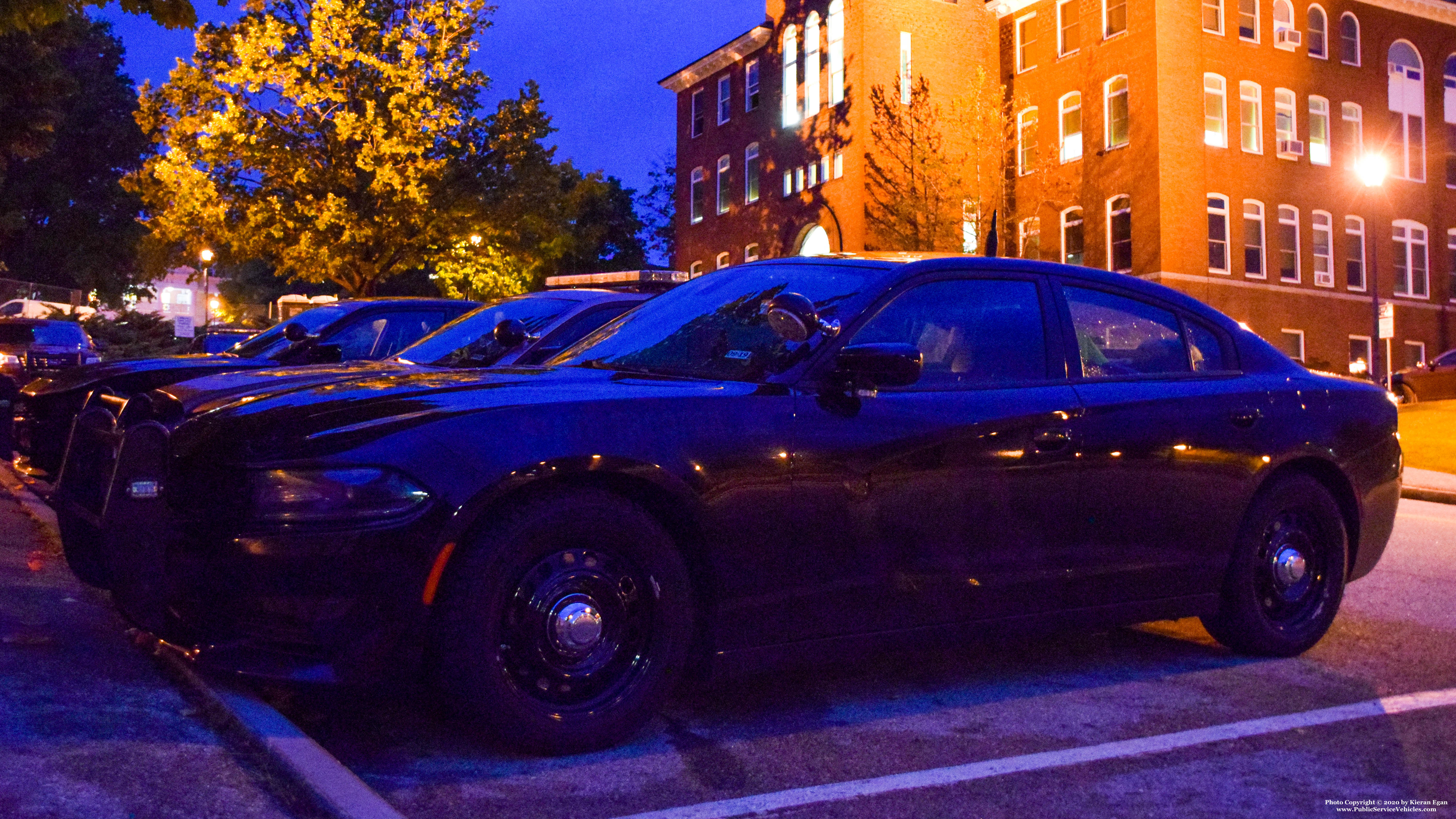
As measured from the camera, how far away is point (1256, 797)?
12.8 ft

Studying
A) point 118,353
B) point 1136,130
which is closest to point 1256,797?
point 118,353

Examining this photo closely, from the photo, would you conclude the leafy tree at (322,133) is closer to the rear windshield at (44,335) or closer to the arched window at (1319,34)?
the rear windshield at (44,335)

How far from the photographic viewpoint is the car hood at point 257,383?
4527 mm

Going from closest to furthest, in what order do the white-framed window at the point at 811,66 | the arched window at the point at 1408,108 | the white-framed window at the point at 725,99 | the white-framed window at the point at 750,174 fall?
the arched window at the point at 1408,108
the white-framed window at the point at 811,66
the white-framed window at the point at 750,174
the white-framed window at the point at 725,99

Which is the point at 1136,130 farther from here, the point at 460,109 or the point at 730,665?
the point at 730,665

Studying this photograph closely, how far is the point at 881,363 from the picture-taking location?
4.39m

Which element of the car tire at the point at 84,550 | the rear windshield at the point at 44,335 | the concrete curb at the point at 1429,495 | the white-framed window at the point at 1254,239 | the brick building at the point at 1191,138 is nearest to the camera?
the car tire at the point at 84,550

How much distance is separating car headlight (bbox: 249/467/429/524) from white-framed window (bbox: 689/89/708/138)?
45983 mm

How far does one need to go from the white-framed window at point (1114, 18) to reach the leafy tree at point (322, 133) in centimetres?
1563

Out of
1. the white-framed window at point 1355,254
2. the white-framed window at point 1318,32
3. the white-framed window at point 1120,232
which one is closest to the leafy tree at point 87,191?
the white-framed window at point 1120,232

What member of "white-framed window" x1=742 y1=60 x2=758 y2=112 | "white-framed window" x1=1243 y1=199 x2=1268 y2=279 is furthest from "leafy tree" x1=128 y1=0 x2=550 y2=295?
"white-framed window" x1=1243 y1=199 x2=1268 y2=279

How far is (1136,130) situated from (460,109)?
16469 millimetres

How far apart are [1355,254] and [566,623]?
1591 inches

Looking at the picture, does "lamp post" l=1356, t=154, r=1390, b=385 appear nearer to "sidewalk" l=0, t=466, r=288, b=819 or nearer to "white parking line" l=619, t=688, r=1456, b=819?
"white parking line" l=619, t=688, r=1456, b=819
